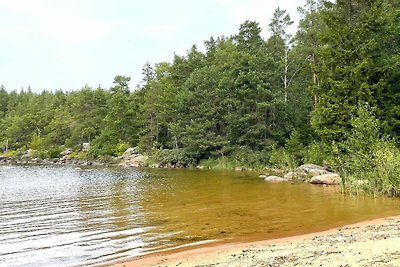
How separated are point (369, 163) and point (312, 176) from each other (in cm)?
809

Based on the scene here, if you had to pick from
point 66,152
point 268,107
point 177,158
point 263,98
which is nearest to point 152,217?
point 268,107

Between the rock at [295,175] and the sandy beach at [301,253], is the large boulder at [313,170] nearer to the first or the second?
the rock at [295,175]

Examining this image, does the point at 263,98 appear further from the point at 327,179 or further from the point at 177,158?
the point at 327,179

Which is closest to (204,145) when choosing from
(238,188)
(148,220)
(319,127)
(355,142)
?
(319,127)

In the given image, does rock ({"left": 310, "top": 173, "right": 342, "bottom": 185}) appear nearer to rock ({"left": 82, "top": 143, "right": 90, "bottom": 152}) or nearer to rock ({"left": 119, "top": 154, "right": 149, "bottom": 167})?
rock ({"left": 119, "top": 154, "right": 149, "bottom": 167})

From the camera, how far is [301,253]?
8609 millimetres

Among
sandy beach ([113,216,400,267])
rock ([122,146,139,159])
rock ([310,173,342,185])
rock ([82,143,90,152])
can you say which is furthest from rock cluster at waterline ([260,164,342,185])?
rock ([82,143,90,152])

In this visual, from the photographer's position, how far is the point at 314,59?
1781 inches

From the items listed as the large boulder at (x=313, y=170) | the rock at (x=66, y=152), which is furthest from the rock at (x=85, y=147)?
the large boulder at (x=313, y=170)

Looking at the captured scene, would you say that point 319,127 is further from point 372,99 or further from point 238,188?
point 238,188

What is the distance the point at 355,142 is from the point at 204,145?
26.2 m

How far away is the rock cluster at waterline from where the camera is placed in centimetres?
2606

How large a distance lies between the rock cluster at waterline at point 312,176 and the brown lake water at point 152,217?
149 centimetres

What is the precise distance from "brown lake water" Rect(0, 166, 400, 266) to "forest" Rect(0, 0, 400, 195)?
4.12 meters
